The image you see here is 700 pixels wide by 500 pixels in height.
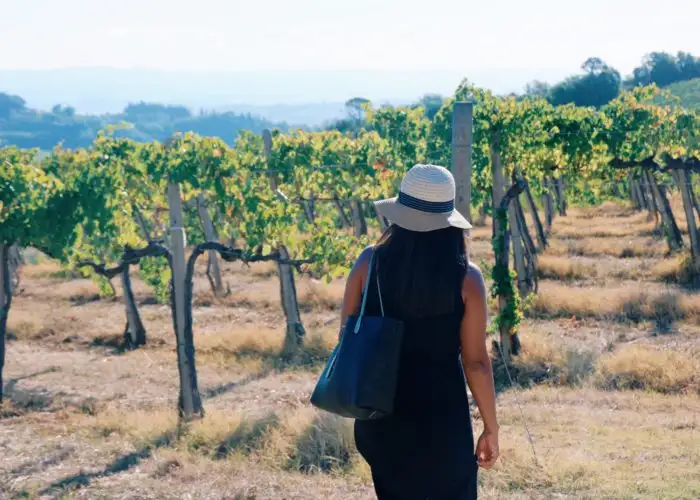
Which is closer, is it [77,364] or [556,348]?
[556,348]

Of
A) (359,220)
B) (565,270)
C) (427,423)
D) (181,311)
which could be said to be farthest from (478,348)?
(359,220)

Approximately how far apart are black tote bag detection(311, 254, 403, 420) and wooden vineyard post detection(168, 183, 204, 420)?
492 cm

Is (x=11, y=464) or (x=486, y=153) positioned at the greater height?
(x=486, y=153)

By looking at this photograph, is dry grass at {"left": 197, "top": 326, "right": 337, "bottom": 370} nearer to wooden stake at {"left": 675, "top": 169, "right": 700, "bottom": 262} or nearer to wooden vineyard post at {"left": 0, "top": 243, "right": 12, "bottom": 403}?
wooden vineyard post at {"left": 0, "top": 243, "right": 12, "bottom": 403}

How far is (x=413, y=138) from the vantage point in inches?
588

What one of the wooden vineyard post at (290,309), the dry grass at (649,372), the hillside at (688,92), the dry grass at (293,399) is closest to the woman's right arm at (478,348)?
the dry grass at (293,399)

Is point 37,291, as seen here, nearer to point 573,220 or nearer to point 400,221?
point 573,220

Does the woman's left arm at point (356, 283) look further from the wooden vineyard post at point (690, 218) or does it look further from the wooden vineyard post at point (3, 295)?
the wooden vineyard post at point (690, 218)

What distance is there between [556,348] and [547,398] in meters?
1.80

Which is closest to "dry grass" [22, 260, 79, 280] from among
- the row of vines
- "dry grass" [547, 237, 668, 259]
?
the row of vines

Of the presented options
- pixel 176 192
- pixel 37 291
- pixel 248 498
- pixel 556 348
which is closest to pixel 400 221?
pixel 248 498

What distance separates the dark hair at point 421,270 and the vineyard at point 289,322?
229cm

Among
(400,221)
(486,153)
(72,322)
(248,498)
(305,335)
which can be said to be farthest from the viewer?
(72,322)

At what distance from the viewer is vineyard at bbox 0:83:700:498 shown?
18.8 ft
